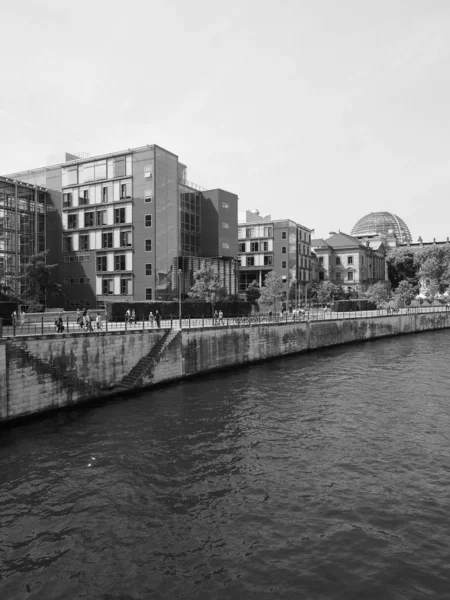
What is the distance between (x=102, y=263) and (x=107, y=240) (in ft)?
10.9

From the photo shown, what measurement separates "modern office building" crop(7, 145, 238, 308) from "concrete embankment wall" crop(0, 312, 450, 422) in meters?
21.8

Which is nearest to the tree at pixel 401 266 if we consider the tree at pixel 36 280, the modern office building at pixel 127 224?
the modern office building at pixel 127 224

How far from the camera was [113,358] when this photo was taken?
94.5ft

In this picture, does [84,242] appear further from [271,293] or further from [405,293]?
[405,293]

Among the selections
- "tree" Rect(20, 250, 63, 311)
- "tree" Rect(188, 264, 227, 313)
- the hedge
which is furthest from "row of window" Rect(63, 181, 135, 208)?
the hedge

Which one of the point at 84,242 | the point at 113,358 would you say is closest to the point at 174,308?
the point at 84,242

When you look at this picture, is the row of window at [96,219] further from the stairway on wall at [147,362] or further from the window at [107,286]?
the stairway on wall at [147,362]

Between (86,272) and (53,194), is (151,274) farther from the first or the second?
(53,194)

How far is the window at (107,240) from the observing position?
63188mm

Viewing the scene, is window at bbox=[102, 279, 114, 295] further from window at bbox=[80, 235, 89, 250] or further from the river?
the river

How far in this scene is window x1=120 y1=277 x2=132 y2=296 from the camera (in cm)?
6166

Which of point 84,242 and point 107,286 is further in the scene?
point 84,242

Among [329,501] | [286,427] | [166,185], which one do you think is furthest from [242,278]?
[329,501]

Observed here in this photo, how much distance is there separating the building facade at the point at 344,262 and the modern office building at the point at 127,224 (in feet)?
167
